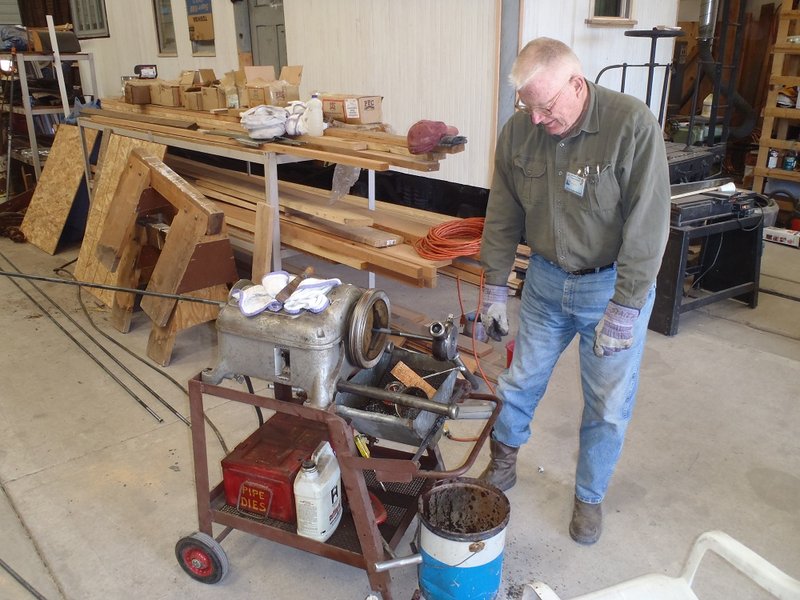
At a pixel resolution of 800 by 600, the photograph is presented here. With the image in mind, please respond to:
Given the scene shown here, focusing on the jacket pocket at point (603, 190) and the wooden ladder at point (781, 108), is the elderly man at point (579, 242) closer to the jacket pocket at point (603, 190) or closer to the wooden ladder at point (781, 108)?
the jacket pocket at point (603, 190)

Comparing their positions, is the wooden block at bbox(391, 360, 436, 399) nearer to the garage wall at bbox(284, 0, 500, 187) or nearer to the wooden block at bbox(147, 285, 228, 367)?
the wooden block at bbox(147, 285, 228, 367)

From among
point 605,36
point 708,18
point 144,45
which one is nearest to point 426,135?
point 605,36

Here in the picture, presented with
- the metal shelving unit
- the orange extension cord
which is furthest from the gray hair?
the metal shelving unit

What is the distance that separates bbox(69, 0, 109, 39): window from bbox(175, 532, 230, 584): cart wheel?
31.2ft

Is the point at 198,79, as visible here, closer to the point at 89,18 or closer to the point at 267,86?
the point at 267,86

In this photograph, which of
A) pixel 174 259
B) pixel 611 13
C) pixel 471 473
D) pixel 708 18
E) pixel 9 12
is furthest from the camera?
pixel 9 12

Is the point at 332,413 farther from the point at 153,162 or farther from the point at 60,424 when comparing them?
the point at 153,162

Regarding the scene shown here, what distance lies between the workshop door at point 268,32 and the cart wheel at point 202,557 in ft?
18.8

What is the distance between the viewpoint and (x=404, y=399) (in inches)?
71.7

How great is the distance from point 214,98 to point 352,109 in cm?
147

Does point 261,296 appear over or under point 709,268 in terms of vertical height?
over

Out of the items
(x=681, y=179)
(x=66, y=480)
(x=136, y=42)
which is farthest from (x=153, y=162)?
(x=136, y=42)

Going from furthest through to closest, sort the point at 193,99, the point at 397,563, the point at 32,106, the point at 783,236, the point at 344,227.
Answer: the point at 32,106 < the point at 783,236 < the point at 193,99 < the point at 344,227 < the point at 397,563

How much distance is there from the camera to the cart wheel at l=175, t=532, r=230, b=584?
2.17 metres
